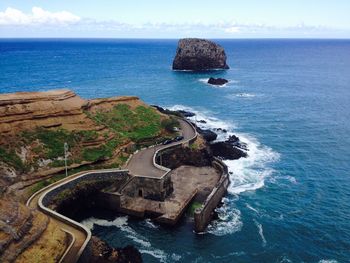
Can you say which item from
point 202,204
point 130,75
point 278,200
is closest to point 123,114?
point 202,204

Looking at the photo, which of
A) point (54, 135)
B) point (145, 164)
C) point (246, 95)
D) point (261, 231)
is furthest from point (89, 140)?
point (246, 95)

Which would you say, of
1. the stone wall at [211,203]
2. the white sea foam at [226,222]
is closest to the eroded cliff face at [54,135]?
the stone wall at [211,203]

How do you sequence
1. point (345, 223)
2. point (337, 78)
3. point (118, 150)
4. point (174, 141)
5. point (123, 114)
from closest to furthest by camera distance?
1. point (345, 223)
2. point (118, 150)
3. point (174, 141)
4. point (123, 114)
5. point (337, 78)

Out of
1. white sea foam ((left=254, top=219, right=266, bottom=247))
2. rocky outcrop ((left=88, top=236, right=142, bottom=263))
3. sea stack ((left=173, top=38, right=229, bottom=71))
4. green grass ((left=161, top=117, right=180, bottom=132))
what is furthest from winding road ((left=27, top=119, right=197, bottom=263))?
sea stack ((left=173, top=38, right=229, bottom=71))

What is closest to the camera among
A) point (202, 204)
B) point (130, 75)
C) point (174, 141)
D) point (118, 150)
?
Result: point (202, 204)

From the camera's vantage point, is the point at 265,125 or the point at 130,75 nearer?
the point at 265,125

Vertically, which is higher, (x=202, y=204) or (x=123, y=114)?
(x=123, y=114)

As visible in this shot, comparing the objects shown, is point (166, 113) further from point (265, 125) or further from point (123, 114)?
point (265, 125)
